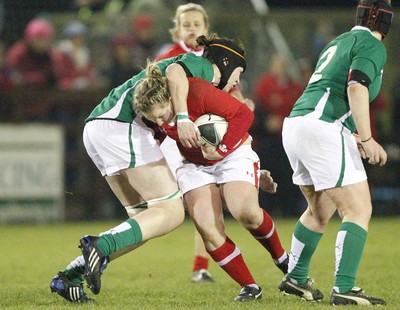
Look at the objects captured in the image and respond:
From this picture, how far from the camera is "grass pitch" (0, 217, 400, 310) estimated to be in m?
6.99

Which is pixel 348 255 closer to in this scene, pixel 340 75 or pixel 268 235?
pixel 268 235

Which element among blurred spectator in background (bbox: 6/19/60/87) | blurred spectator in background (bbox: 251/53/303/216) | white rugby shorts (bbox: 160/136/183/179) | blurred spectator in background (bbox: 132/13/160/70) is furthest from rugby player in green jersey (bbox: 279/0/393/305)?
blurred spectator in background (bbox: 6/19/60/87)

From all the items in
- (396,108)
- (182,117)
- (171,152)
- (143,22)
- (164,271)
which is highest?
(143,22)

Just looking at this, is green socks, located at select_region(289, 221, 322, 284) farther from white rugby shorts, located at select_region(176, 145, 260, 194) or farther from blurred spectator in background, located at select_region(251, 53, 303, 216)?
blurred spectator in background, located at select_region(251, 53, 303, 216)

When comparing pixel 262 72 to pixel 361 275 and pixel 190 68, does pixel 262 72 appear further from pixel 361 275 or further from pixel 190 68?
pixel 190 68

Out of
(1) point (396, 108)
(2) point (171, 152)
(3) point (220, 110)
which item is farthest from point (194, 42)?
(1) point (396, 108)

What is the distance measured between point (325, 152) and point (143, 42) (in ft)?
27.0

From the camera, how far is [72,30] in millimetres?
14648

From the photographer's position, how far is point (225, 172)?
7.14 m

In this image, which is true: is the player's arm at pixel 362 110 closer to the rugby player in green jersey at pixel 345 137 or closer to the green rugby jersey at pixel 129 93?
the rugby player in green jersey at pixel 345 137

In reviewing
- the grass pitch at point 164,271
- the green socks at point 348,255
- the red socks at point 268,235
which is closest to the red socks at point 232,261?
the grass pitch at point 164,271

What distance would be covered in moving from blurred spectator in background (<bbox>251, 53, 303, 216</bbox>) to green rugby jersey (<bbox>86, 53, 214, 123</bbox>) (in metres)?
7.24

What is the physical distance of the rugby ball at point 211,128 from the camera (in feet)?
22.6

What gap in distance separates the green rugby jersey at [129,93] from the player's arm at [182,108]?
19cm
